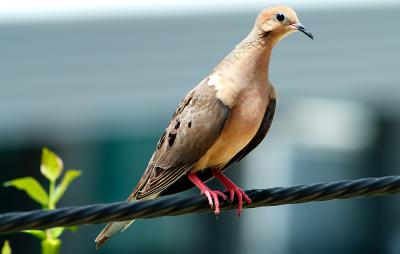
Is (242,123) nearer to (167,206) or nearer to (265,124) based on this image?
(265,124)

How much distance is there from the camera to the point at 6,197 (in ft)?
56.3

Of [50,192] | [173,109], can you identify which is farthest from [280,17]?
[173,109]

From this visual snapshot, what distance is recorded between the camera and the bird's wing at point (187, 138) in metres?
5.84

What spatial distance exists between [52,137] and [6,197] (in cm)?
99

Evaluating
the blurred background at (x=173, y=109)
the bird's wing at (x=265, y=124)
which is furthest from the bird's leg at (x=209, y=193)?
the blurred background at (x=173, y=109)

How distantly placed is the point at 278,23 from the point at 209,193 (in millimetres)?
1000

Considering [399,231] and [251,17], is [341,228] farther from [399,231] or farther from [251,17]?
[251,17]

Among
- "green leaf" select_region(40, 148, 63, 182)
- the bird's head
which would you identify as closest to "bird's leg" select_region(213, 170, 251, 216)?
the bird's head

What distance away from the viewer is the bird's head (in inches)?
238

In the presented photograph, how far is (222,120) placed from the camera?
580 cm

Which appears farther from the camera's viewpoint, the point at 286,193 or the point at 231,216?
the point at 231,216

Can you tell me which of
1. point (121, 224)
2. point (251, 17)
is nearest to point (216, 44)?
point (251, 17)

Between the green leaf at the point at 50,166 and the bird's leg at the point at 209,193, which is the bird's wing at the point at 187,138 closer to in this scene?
the bird's leg at the point at 209,193

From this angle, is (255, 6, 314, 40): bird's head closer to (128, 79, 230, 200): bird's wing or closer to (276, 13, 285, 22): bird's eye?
(276, 13, 285, 22): bird's eye
